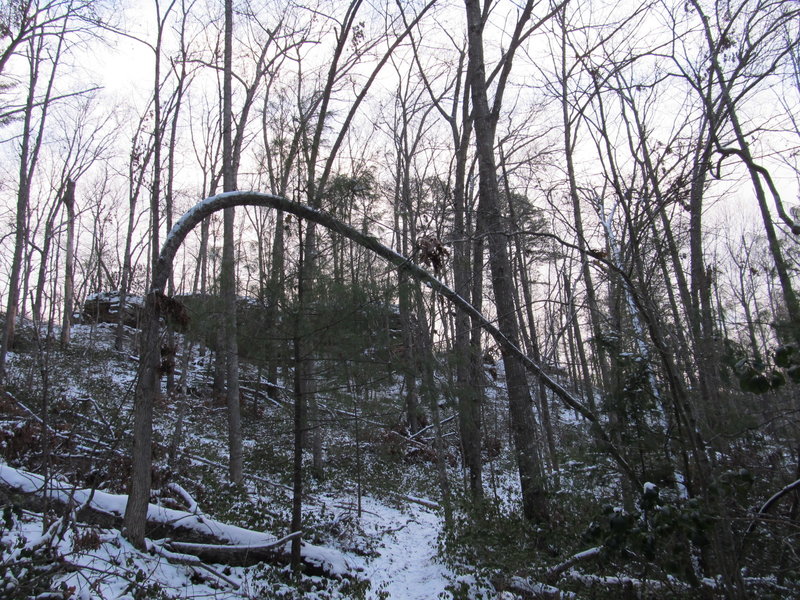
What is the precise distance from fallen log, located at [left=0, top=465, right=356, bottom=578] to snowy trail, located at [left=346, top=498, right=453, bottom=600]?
71 centimetres

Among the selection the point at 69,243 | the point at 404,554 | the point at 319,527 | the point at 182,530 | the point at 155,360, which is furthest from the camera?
the point at 69,243

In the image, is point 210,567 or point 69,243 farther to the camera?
point 69,243

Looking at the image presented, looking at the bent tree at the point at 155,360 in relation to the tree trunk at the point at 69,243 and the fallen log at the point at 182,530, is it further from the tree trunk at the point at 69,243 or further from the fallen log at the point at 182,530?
the tree trunk at the point at 69,243

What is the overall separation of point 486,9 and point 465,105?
11.2 ft

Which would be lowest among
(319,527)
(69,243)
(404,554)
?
(404,554)

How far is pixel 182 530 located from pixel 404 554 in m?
3.56

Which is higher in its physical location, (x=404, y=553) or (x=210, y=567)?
(x=210, y=567)

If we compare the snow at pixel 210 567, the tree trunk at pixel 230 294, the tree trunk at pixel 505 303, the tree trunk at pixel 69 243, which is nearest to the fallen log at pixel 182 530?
the snow at pixel 210 567

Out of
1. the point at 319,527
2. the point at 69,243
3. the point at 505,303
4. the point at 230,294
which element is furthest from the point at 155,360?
the point at 69,243

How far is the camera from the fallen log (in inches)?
201

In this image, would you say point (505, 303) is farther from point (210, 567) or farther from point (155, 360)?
point (210, 567)

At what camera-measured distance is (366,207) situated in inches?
250

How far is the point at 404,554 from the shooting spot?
737 centimetres

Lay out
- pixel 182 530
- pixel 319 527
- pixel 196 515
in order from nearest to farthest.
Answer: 1. pixel 182 530
2. pixel 196 515
3. pixel 319 527
